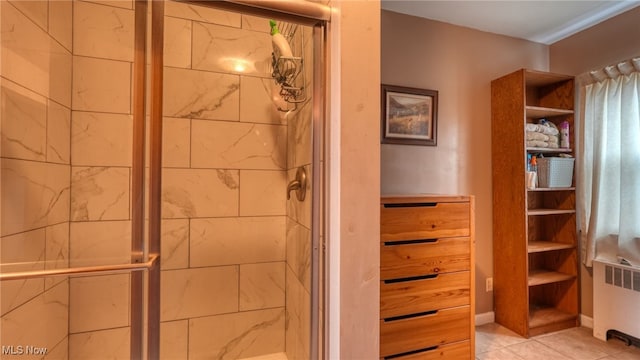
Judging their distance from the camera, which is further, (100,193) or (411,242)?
(411,242)

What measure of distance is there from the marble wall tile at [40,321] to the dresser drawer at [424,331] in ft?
4.78

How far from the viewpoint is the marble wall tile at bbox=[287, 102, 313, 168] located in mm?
1133

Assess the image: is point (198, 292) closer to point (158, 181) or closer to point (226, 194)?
point (226, 194)

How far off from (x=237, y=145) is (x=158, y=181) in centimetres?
58

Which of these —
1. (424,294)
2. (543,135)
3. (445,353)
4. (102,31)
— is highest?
(102,31)

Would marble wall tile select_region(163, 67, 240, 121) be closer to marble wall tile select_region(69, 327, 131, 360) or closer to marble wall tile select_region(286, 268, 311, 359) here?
marble wall tile select_region(286, 268, 311, 359)

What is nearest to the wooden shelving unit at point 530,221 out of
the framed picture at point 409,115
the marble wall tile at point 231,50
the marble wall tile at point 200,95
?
the framed picture at point 409,115

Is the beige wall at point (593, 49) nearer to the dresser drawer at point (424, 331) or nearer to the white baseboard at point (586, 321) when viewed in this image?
the white baseboard at point (586, 321)

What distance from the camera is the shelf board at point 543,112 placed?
Result: 2121 mm

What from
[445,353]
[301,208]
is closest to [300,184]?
[301,208]

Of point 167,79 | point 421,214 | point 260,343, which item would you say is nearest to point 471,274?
point 421,214

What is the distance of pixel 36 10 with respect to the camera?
43.5 inches

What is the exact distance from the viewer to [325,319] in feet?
3.05

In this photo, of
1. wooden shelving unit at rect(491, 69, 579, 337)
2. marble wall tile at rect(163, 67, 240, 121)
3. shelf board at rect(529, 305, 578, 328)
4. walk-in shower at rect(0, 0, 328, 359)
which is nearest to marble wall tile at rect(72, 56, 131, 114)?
walk-in shower at rect(0, 0, 328, 359)
